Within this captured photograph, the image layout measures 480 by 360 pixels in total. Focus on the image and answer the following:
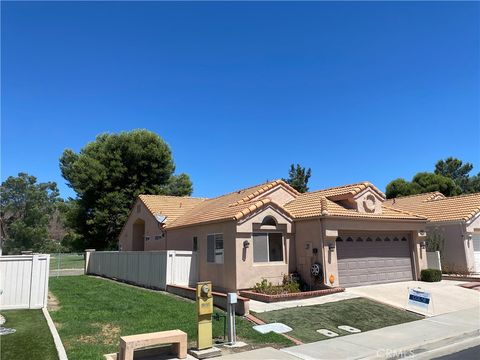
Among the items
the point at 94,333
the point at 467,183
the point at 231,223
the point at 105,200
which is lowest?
the point at 94,333

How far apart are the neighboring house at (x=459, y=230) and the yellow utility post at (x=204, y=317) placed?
678 inches

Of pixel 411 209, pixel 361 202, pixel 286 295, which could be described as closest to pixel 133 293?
pixel 286 295

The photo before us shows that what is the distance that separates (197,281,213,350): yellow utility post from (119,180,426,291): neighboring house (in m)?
6.42

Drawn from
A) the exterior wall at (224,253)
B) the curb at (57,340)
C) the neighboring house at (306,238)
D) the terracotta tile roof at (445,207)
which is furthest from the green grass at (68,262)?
the terracotta tile roof at (445,207)

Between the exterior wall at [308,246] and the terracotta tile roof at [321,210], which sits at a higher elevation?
the terracotta tile roof at [321,210]

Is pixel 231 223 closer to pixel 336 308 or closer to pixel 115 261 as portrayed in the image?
pixel 336 308

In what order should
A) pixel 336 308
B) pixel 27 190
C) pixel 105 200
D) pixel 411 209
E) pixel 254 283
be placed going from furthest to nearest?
pixel 27 190
pixel 105 200
pixel 411 209
pixel 254 283
pixel 336 308

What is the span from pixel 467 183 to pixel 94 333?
52.9 metres

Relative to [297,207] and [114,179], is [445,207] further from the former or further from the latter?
[114,179]

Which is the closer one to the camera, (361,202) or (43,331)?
(43,331)

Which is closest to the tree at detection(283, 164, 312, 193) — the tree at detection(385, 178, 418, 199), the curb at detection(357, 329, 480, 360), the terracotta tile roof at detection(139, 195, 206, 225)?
the tree at detection(385, 178, 418, 199)

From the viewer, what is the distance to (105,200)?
3572 cm

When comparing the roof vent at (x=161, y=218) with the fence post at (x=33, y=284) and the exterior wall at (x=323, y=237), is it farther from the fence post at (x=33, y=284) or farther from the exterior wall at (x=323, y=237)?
the fence post at (x=33, y=284)

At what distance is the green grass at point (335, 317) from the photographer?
10.4m
